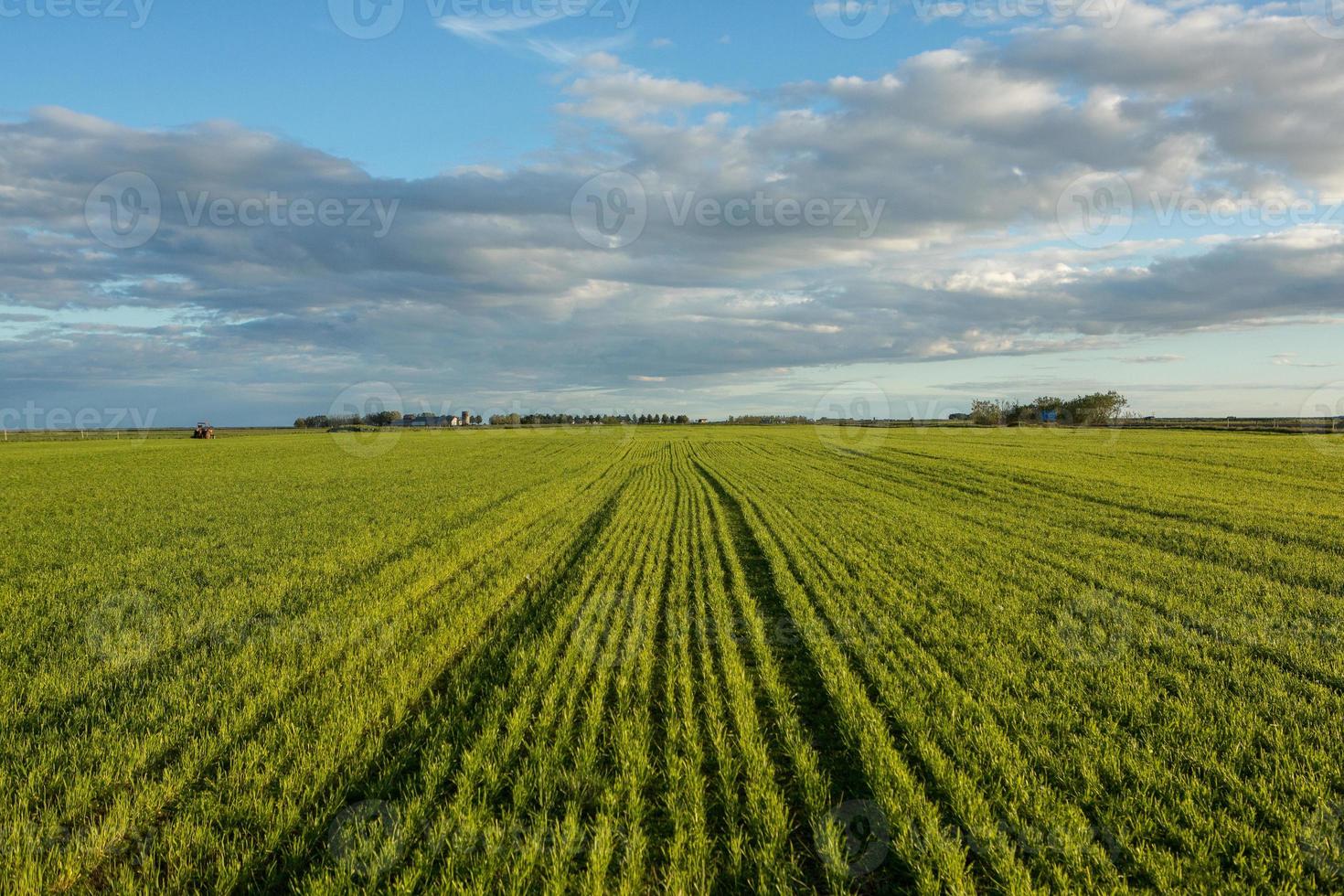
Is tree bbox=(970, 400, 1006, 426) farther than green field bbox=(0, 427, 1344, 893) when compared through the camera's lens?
Yes

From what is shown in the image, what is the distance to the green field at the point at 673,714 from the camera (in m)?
4.64

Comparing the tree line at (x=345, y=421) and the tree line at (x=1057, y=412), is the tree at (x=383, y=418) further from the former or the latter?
the tree line at (x=1057, y=412)

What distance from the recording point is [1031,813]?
5094 mm

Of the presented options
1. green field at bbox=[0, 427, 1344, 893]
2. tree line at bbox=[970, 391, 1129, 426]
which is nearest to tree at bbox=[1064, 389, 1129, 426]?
tree line at bbox=[970, 391, 1129, 426]

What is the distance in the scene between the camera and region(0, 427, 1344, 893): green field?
183 inches

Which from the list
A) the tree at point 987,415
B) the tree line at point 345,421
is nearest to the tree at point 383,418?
the tree line at point 345,421

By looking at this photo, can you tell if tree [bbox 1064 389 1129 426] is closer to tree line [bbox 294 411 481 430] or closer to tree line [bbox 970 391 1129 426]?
tree line [bbox 970 391 1129 426]

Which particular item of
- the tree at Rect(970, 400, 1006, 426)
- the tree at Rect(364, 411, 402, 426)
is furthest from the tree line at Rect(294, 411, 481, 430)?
the tree at Rect(970, 400, 1006, 426)

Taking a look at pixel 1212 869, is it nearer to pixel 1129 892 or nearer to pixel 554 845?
pixel 1129 892

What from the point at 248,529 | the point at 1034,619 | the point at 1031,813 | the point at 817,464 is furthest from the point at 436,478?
the point at 1031,813

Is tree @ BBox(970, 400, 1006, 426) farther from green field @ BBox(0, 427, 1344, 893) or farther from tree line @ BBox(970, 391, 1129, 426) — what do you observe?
green field @ BBox(0, 427, 1344, 893)

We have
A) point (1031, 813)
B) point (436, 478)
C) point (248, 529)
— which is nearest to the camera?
point (1031, 813)

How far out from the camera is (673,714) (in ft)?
22.4

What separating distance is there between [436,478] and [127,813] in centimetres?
2957
